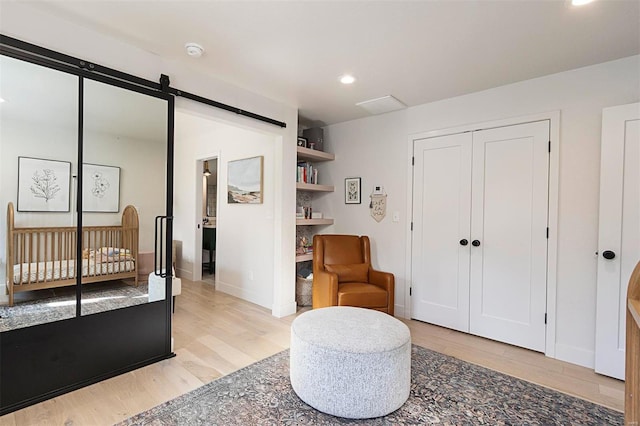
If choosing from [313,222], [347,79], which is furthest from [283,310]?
[347,79]

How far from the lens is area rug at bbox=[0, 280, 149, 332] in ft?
6.29

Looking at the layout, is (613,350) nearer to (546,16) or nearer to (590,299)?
(590,299)

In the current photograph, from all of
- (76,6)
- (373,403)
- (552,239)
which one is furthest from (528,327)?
(76,6)

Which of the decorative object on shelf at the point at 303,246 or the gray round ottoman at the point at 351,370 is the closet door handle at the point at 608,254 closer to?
the gray round ottoman at the point at 351,370

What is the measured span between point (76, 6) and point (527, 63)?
320cm

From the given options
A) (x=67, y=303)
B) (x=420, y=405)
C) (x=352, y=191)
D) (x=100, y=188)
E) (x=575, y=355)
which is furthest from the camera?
(x=352, y=191)

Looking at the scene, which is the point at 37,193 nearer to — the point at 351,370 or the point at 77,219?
the point at 77,219

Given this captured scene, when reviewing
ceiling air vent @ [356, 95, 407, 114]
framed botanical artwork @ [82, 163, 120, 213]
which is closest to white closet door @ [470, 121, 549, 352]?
ceiling air vent @ [356, 95, 407, 114]

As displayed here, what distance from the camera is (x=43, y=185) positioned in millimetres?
2016

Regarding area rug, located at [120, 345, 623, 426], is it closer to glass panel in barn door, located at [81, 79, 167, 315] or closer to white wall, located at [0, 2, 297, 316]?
glass panel in barn door, located at [81, 79, 167, 315]

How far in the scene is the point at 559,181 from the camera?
2.67 m

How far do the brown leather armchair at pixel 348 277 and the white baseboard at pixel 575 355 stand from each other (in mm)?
1452

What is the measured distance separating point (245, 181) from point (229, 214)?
65 cm

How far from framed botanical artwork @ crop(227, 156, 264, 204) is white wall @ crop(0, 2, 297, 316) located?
0.45 meters
